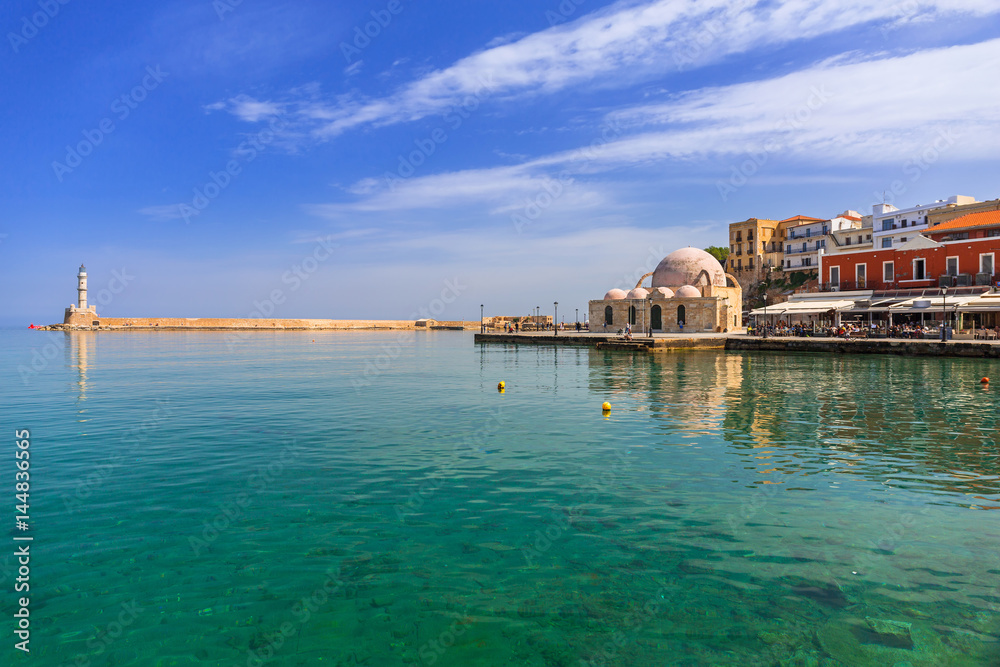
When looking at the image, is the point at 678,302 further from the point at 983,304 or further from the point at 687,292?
the point at 983,304

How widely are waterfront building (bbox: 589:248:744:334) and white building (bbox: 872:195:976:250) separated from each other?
46.7 feet

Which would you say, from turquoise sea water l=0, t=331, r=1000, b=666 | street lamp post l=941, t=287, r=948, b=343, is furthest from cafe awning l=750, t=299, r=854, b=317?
turquoise sea water l=0, t=331, r=1000, b=666

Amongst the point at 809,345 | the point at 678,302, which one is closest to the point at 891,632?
the point at 809,345

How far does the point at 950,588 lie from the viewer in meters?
5.93

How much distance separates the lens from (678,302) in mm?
56156

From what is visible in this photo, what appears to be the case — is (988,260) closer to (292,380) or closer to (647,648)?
(292,380)

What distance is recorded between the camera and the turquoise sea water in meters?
5.06

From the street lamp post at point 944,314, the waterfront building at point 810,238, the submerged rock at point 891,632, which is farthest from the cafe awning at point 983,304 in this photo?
the waterfront building at point 810,238

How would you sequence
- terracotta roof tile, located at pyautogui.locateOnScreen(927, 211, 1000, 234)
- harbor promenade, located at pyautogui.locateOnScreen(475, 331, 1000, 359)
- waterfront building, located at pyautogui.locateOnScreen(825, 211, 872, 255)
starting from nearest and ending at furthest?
harbor promenade, located at pyautogui.locateOnScreen(475, 331, 1000, 359) < terracotta roof tile, located at pyautogui.locateOnScreen(927, 211, 1000, 234) < waterfront building, located at pyautogui.locateOnScreen(825, 211, 872, 255)

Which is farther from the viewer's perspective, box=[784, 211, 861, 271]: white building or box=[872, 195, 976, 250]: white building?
box=[784, 211, 861, 271]: white building

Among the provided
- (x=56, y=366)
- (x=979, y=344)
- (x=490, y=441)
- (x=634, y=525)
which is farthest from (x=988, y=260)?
(x=56, y=366)

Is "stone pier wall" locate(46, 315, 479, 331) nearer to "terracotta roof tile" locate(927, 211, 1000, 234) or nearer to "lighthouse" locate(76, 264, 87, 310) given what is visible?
"lighthouse" locate(76, 264, 87, 310)

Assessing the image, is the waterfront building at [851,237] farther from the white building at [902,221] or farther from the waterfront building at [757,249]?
the waterfront building at [757,249]

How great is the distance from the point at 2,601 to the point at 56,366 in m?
32.5
